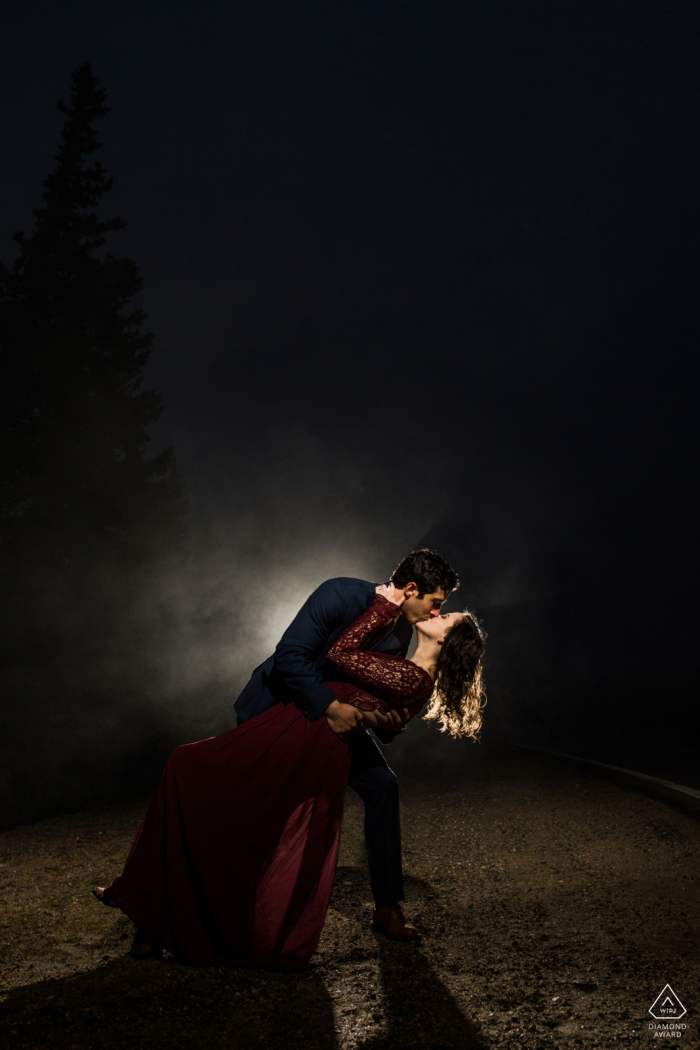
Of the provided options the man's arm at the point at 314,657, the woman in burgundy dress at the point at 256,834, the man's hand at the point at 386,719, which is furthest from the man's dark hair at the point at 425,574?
the man's hand at the point at 386,719

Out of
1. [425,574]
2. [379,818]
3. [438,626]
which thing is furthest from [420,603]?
[379,818]

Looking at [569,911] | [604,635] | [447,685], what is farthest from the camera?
[604,635]

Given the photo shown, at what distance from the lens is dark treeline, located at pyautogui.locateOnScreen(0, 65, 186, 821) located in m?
18.0

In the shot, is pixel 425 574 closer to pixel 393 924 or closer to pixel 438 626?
pixel 438 626

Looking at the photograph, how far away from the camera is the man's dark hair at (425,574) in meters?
2.88

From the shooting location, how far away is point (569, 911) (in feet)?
11.3

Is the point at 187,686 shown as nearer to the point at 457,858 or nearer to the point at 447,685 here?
the point at 457,858

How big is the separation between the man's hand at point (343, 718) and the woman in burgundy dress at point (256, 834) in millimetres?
50

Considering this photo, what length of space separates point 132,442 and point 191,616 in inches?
284

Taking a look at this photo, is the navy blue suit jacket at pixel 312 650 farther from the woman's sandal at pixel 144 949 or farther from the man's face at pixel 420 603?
the woman's sandal at pixel 144 949

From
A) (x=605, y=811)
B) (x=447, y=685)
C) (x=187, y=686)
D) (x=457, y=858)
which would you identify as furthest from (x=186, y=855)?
(x=187, y=686)

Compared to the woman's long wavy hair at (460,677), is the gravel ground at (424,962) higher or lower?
lower

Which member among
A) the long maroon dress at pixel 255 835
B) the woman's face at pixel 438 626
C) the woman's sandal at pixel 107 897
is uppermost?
the woman's face at pixel 438 626

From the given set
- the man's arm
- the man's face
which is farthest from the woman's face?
the man's arm
